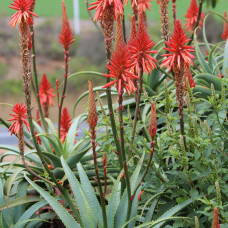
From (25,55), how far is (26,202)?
105 cm

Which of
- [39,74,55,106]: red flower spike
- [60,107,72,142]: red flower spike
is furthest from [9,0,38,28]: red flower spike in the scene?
[39,74,55,106]: red flower spike

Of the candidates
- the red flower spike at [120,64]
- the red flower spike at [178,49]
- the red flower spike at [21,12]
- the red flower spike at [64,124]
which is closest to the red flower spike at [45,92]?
the red flower spike at [64,124]

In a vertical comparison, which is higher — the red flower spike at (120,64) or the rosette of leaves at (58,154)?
the red flower spike at (120,64)

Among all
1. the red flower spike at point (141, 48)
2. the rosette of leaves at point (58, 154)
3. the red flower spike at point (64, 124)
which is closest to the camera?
the red flower spike at point (141, 48)

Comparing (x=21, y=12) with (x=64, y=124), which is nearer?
(x=21, y=12)

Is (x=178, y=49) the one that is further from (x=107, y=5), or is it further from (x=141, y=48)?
(x=107, y=5)

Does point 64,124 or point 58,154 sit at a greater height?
point 64,124

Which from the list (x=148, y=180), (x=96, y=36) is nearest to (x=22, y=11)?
(x=148, y=180)

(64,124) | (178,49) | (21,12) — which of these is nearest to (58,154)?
(64,124)

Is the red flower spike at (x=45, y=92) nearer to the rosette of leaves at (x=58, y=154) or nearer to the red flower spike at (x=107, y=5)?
the rosette of leaves at (x=58, y=154)

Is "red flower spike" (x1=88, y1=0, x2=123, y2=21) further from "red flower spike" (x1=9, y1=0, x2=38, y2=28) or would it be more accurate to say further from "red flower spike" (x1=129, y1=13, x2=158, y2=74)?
"red flower spike" (x1=9, y1=0, x2=38, y2=28)

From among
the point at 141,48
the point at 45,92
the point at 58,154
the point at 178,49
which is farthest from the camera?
the point at 45,92

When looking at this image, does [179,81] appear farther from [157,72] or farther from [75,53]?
[75,53]

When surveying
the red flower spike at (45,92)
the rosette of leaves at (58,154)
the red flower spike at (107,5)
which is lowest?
the rosette of leaves at (58,154)
